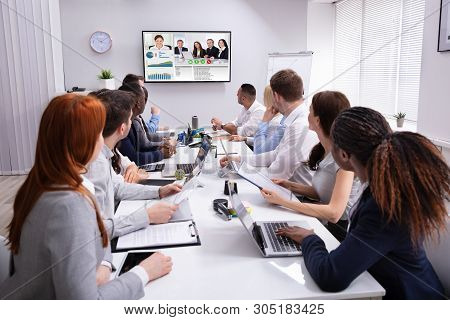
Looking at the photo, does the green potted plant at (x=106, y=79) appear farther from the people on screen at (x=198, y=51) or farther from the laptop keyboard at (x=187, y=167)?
the laptop keyboard at (x=187, y=167)

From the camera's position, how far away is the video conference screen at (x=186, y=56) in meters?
5.50

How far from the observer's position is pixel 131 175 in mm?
2205

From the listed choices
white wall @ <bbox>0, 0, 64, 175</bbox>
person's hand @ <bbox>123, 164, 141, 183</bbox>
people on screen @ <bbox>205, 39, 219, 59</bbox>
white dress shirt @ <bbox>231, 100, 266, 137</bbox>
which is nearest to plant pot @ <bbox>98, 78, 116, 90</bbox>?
white wall @ <bbox>0, 0, 64, 175</bbox>

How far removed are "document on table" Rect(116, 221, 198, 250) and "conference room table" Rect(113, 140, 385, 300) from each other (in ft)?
0.12

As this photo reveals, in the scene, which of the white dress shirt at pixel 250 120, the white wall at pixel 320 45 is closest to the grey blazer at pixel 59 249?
the white dress shirt at pixel 250 120

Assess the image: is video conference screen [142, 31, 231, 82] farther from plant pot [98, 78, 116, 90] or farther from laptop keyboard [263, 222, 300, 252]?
laptop keyboard [263, 222, 300, 252]

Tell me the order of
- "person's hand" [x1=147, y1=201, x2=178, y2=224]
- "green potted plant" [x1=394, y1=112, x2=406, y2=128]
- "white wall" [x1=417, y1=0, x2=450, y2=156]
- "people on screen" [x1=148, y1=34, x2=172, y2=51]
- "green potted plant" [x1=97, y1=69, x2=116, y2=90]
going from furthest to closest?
"people on screen" [x1=148, y1=34, x2=172, y2=51], "green potted plant" [x1=97, y1=69, x2=116, y2=90], "green potted plant" [x1=394, y1=112, x2=406, y2=128], "white wall" [x1=417, y1=0, x2=450, y2=156], "person's hand" [x1=147, y1=201, x2=178, y2=224]

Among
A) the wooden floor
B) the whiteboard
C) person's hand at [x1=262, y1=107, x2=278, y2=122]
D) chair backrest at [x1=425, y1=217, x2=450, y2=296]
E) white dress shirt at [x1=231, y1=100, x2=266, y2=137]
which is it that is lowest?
the wooden floor

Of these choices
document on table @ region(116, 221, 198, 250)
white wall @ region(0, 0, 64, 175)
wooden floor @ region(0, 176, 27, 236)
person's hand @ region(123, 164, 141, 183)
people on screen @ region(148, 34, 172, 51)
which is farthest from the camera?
people on screen @ region(148, 34, 172, 51)

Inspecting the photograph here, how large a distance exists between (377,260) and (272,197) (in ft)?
2.35

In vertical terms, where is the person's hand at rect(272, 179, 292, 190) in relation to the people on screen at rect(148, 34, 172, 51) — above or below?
below

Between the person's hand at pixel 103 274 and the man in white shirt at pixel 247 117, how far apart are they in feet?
10.5

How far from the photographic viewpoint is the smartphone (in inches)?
46.5

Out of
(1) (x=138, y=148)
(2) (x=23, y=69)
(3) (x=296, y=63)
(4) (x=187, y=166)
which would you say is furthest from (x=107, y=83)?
(4) (x=187, y=166)
